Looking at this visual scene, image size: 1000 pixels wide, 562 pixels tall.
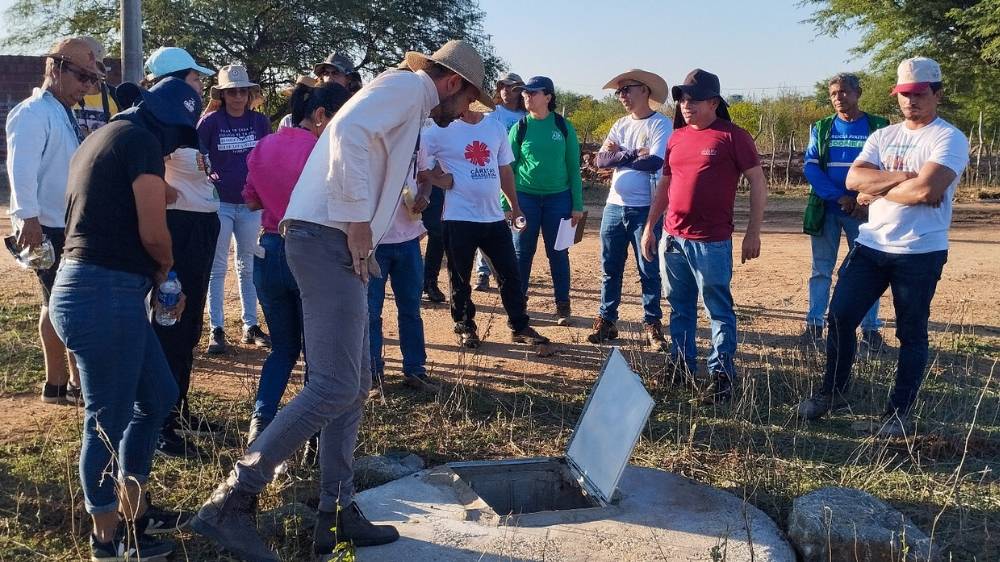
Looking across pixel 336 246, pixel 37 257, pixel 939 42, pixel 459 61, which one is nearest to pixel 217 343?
pixel 37 257

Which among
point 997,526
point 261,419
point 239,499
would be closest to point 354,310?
point 239,499

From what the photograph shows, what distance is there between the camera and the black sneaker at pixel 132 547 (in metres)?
3.49

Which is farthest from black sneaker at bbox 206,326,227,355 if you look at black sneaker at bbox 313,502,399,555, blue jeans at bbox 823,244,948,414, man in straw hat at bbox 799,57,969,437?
blue jeans at bbox 823,244,948,414

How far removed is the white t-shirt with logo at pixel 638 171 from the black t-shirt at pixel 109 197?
4.24 metres

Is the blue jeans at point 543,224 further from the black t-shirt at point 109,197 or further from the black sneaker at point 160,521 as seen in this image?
the black t-shirt at point 109,197

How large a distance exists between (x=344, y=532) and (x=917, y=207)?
3.49 meters

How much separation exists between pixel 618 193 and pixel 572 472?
10.2 feet

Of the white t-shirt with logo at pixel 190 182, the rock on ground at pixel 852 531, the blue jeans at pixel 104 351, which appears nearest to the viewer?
the blue jeans at pixel 104 351

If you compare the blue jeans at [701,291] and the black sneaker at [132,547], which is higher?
the blue jeans at [701,291]

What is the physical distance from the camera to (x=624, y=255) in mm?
7188

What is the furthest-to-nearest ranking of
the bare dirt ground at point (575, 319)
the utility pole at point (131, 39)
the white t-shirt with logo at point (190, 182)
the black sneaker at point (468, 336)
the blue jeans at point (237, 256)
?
the utility pole at point (131, 39) → the black sneaker at point (468, 336) → the blue jeans at point (237, 256) → the bare dirt ground at point (575, 319) → the white t-shirt with logo at point (190, 182)

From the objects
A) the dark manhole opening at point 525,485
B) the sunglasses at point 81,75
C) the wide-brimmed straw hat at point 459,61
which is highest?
the sunglasses at point 81,75

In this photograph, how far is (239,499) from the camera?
3.43 meters

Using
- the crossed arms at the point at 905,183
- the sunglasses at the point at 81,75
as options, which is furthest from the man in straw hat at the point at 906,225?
the sunglasses at the point at 81,75
